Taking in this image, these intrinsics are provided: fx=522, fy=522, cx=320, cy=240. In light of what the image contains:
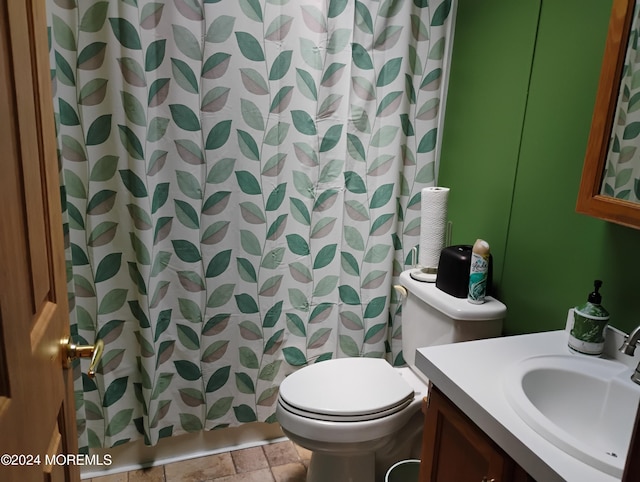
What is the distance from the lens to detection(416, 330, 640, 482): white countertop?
3.04ft

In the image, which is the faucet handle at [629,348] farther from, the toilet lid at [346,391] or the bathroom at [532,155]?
the toilet lid at [346,391]

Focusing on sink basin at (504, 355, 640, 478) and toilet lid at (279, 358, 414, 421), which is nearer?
sink basin at (504, 355, 640, 478)

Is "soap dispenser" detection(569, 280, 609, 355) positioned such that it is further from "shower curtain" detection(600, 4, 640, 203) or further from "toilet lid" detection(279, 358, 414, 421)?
"toilet lid" detection(279, 358, 414, 421)

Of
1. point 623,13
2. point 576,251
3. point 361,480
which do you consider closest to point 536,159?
point 576,251

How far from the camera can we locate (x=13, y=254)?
0.65m

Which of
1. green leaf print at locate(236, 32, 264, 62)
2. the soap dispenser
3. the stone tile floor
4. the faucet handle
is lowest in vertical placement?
the stone tile floor

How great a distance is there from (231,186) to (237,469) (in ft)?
3.64

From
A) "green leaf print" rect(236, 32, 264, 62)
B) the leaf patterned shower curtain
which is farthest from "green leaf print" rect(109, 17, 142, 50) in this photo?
"green leaf print" rect(236, 32, 264, 62)

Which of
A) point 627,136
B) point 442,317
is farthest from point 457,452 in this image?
point 627,136

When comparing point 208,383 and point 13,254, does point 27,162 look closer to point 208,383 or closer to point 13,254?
point 13,254

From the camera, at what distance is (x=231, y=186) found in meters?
1.87

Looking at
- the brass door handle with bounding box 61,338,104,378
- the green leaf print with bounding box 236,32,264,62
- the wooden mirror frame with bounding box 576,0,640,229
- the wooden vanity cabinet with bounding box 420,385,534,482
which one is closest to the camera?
the brass door handle with bounding box 61,338,104,378

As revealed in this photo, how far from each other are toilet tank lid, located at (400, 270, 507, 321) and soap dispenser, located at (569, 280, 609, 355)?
32cm

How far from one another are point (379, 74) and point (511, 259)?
2.72 ft
